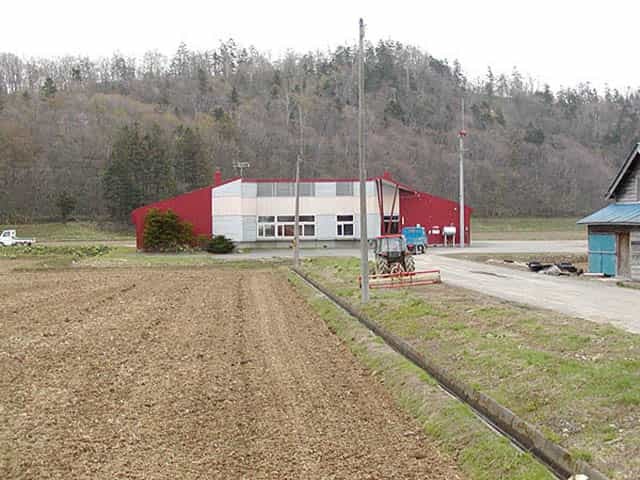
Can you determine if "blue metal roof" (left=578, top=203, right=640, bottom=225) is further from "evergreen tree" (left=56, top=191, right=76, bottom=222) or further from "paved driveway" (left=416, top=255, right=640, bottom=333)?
"evergreen tree" (left=56, top=191, right=76, bottom=222)

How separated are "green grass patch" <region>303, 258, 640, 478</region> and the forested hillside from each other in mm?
71565

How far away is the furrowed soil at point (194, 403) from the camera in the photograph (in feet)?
24.4

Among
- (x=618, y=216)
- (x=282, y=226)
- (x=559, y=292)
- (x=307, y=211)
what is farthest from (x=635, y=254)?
(x=282, y=226)

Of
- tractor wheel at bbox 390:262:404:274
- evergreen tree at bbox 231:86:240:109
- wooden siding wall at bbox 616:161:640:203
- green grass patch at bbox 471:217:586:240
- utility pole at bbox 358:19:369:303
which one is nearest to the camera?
utility pole at bbox 358:19:369:303

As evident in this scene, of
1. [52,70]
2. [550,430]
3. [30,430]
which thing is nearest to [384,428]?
[550,430]

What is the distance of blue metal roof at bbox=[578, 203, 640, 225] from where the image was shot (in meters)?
27.7

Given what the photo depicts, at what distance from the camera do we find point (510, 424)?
8.69 metres

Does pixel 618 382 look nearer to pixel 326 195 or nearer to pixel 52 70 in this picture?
pixel 326 195

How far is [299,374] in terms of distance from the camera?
1191 cm

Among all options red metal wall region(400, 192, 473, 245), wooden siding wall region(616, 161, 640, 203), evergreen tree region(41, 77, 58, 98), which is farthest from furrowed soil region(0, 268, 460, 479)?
evergreen tree region(41, 77, 58, 98)

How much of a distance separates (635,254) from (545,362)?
19.2m

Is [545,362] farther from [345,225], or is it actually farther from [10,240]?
[10,240]

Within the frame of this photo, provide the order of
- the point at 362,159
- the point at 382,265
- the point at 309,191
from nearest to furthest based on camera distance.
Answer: the point at 362,159
the point at 382,265
the point at 309,191

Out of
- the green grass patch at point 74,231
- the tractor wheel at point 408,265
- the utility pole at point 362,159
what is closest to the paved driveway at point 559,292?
the tractor wheel at point 408,265
